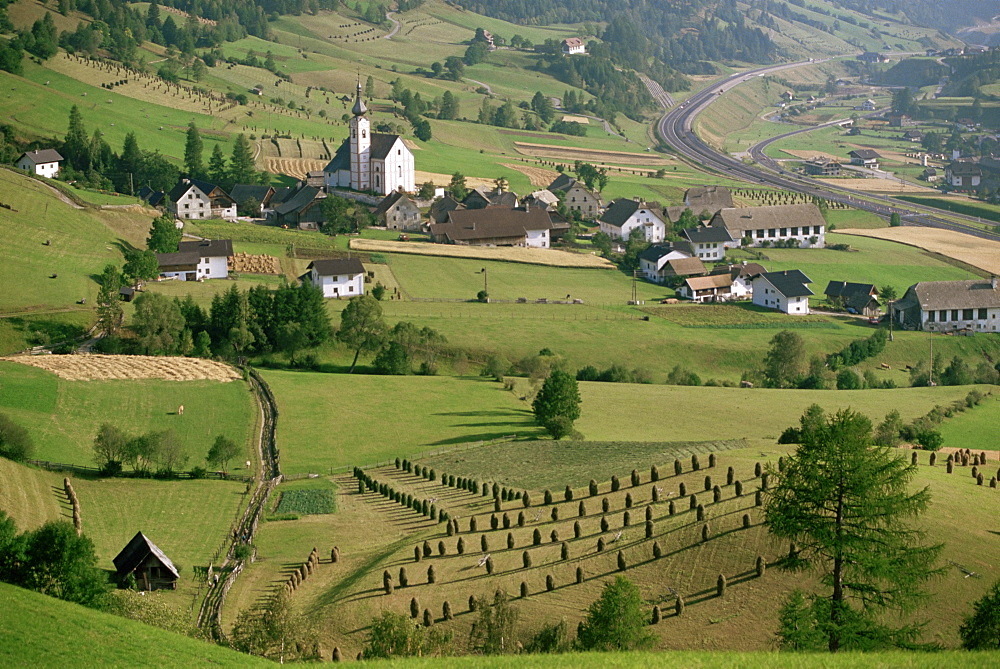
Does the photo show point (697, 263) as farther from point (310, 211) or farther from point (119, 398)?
point (119, 398)

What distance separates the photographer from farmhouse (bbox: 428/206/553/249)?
10638 cm

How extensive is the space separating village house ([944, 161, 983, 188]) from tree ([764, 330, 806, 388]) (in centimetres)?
10233

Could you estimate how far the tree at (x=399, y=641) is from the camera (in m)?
30.0

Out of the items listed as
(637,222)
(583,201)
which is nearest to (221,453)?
(637,222)

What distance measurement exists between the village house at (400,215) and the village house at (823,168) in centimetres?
7710

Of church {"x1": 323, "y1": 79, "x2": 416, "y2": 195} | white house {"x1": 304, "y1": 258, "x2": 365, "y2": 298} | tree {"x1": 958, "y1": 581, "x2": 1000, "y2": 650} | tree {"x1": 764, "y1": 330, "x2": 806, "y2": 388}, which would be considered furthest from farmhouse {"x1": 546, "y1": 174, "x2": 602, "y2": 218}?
tree {"x1": 958, "y1": 581, "x2": 1000, "y2": 650}

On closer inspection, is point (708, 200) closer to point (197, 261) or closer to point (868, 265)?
point (868, 265)

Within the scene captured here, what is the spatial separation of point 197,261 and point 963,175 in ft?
381

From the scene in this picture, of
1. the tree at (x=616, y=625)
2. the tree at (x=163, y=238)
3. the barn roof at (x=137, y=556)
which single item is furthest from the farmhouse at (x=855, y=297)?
the tree at (x=616, y=625)

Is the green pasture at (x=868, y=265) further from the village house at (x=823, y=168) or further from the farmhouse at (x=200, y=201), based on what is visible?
the village house at (x=823, y=168)

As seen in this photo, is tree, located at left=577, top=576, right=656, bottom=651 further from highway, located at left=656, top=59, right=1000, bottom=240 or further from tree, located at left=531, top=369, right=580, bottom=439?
highway, located at left=656, top=59, right=1000, bottom=240

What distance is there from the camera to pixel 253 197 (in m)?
112

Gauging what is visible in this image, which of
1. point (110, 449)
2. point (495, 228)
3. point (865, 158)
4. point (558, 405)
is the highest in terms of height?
point (865, 158)

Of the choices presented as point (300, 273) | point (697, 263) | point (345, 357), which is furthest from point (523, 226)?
point (345, 357)
